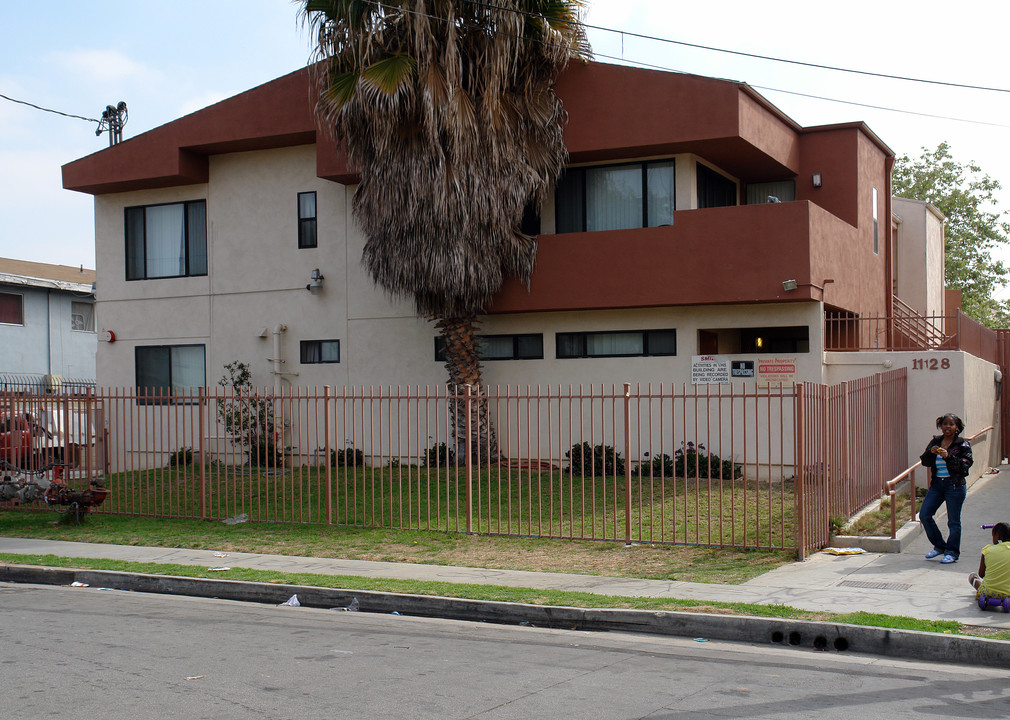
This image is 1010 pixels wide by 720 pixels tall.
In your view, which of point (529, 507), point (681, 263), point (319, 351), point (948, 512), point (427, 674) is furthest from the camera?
point (319, 351)

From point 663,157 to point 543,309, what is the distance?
3.50 m

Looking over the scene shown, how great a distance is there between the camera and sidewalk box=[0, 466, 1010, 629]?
908 cm

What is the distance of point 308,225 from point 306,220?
11 cm

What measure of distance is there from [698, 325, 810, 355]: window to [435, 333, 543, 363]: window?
3.36 m

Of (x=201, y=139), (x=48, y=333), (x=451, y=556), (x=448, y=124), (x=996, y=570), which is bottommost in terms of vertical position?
(x=451, y=556)

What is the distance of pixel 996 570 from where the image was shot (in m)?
8.73

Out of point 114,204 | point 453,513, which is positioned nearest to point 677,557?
point 453,513

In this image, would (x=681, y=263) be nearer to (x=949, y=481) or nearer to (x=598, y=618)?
(x=949, y=481)

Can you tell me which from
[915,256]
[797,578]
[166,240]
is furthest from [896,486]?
[166,240]

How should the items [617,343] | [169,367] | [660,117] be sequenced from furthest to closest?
[169,367]
[617,343]
[660,117]

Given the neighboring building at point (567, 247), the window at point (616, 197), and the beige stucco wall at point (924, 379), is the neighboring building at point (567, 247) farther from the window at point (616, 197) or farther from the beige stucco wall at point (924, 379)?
the beige stucco wall at point (924, 379)

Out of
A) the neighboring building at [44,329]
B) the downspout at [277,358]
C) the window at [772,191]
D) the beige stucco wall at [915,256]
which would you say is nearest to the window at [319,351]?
the downspout at [277,358]

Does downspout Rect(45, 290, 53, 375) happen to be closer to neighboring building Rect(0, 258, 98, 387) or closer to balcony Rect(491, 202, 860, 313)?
neighboring building Rect(0, 258, 98, 387)

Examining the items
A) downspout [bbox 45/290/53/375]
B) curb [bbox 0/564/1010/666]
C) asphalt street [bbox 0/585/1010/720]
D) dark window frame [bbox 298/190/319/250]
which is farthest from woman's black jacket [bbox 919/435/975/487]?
downspout [bbox 45/290/53/375]
